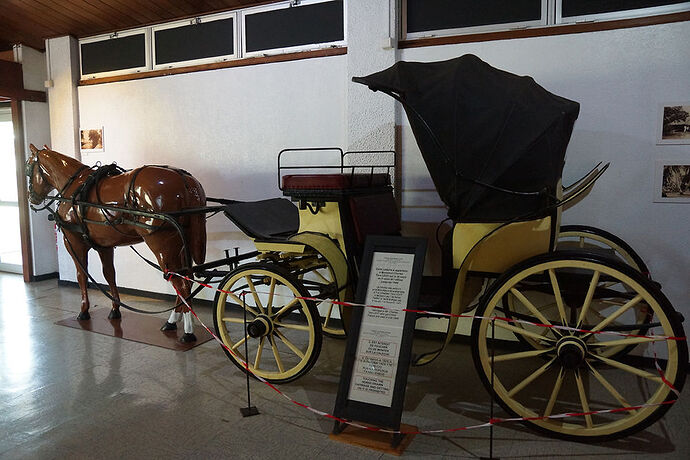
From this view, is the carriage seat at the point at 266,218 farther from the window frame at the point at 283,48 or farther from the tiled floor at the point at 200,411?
the window frame at the point at 283,48

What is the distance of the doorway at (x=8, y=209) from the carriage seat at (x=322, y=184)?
→ 20.1 feet

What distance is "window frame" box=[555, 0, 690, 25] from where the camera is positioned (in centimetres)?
343

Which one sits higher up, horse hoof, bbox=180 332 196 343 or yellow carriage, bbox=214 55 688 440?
yellow carriage, bbox=214 55 688 440

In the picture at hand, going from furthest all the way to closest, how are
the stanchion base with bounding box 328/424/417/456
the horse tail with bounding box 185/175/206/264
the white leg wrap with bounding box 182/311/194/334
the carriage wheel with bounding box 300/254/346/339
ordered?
1. the white leg wrap with bounding box 182/311/194/334
2. the horse tail with bounding box 185/175/206/264
3. the carriage wheel with bounding box 300/254/346/339
4. the stanchion base with bounding box 328/424/417/456

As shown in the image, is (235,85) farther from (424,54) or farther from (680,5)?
(680,5)

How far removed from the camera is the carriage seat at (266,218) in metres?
3.45

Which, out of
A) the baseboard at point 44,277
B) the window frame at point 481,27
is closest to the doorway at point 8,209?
the baseboard at point 44,277

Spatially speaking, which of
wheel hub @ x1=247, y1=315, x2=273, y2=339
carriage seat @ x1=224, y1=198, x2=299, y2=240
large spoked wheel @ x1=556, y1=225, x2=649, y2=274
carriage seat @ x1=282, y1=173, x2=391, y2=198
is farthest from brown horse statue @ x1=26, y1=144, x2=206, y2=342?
large spoked wheel @ x1=556, y1=225, x2=649, y2=274

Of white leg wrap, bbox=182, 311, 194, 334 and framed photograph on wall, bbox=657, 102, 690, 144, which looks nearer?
framed photograph on wall, bbox=657, 102, 690, 144

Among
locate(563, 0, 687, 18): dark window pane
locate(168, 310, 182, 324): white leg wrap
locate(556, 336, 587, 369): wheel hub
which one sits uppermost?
locate(563, 0, 687, 18): dark window pane

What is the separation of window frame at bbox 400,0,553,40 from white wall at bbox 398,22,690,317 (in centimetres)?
13

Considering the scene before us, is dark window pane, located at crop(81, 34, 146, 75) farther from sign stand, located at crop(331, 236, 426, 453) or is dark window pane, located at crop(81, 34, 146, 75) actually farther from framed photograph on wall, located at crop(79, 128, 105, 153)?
sign stand, located at crop(331, 236, 426, 453)

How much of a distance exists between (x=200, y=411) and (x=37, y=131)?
5447 mm

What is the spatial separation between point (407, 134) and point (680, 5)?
2099mm
